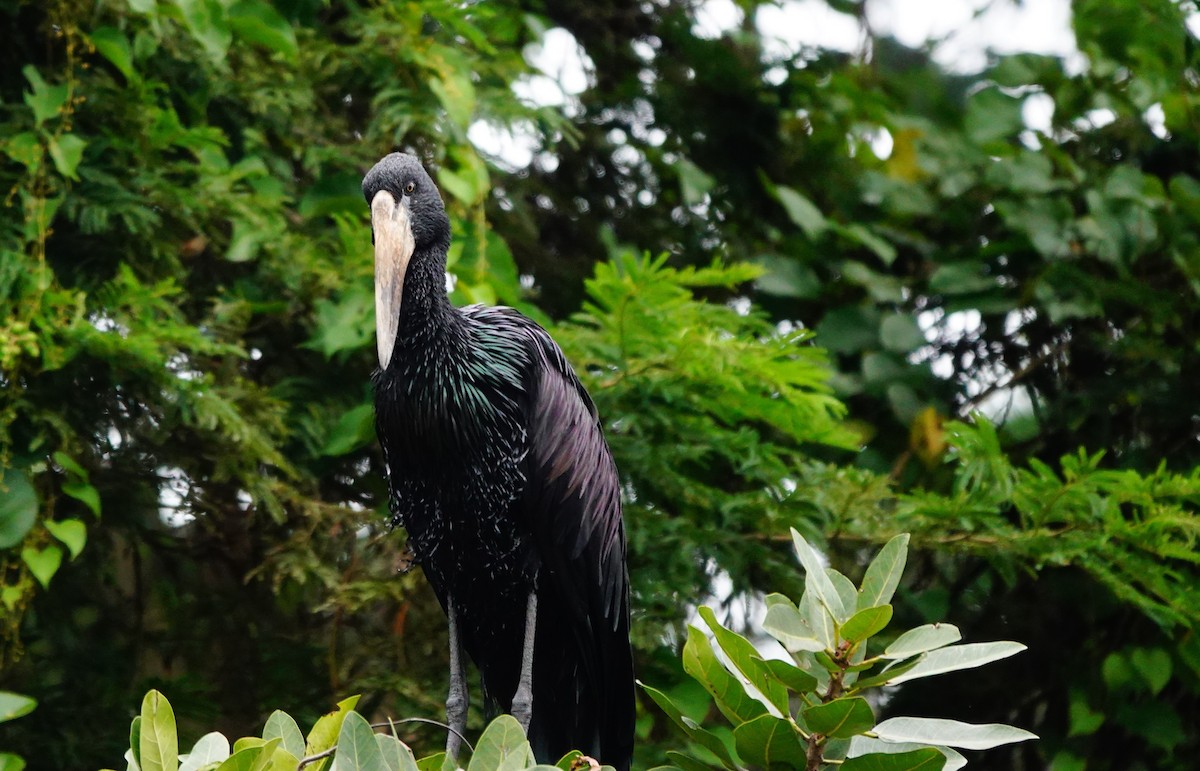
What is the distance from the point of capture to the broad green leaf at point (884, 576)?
2350 mm

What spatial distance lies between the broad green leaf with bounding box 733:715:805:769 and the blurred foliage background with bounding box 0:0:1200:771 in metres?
1.54

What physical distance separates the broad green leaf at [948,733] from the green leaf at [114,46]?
112 inches

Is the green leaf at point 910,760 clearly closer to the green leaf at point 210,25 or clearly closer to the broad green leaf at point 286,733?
the broad green leaf at point 286,733

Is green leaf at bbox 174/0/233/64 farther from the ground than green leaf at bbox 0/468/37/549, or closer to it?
farther from the ground

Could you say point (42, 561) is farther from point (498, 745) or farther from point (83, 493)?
point (498, 745)

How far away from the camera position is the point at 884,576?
2.36m

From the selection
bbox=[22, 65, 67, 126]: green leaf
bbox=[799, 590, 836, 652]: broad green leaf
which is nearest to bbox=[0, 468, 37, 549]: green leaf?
bbox=[22, 65, 67, 126]: green leaf

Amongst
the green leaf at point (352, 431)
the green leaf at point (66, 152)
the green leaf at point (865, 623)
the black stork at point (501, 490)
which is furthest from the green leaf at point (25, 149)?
the green leaf at point (865, 623)

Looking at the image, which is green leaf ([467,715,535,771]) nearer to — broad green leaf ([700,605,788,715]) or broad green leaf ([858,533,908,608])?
broad green leaf ([700,605,788,715])

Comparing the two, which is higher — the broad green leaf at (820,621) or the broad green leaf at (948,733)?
the broad green leaf at (820,621)

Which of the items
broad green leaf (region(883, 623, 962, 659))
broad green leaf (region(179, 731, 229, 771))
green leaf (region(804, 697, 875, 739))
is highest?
broad green leaf (region(883, 623, 962, 659))

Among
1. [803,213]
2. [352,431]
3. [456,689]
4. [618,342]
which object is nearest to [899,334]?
[803,213]

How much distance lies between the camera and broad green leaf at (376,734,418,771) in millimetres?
2201

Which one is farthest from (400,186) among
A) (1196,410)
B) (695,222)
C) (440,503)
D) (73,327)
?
(1196,410)
